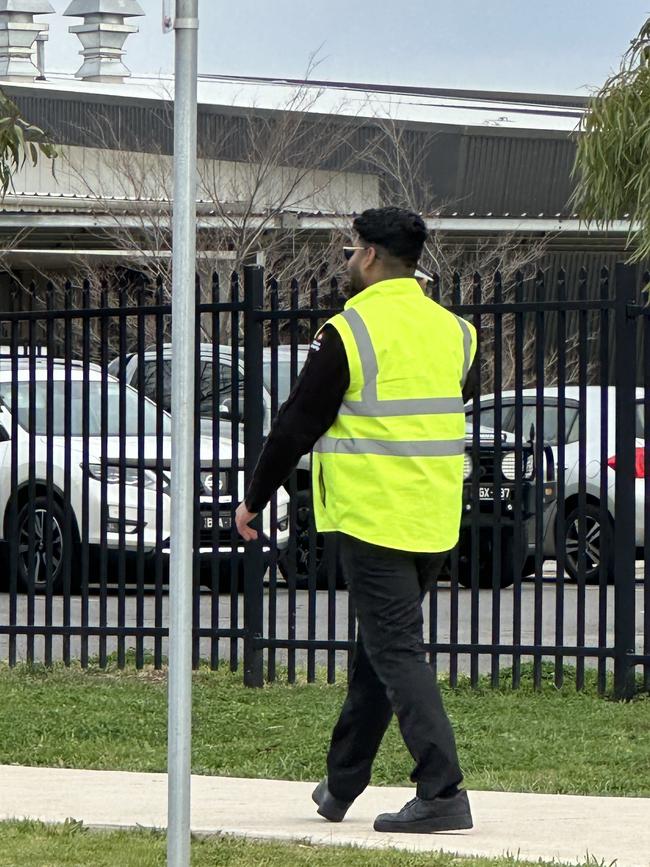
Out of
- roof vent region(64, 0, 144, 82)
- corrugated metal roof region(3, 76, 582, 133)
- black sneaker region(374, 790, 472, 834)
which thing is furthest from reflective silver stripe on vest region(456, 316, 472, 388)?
roof vent region(64, 0, 144, 82)

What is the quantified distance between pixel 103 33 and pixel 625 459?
95.2ft

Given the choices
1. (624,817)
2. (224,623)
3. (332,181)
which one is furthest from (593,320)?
(624,817)

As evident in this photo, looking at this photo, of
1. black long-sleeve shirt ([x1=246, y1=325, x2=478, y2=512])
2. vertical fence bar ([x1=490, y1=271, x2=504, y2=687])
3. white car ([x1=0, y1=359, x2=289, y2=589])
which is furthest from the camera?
white car ([x1=0, y1=359, x2=289, y2=589])

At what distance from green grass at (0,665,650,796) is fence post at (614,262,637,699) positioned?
1.64 feet

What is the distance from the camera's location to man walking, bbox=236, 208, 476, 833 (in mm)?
5555

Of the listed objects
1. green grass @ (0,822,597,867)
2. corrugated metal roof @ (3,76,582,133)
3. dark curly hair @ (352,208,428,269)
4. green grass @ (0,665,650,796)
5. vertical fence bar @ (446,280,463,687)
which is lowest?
green grass @ (0,665,650,796)

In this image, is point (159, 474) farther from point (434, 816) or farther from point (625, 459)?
point (434, 816)

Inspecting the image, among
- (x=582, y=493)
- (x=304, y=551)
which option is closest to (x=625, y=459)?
(x=582, y=493)

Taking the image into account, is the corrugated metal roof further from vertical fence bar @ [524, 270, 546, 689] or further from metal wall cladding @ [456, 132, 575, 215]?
vertical fence bar @ [524, 270, 546, 689]

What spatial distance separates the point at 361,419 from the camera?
5.61 metres

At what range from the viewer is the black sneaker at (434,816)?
5.67 meters

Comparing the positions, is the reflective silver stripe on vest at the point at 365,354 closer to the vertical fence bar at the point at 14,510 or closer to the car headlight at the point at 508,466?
the vertical fence bar at the point at 14,510

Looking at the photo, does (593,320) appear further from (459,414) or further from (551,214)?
(459,414)

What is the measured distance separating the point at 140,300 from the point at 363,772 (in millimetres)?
4128
